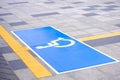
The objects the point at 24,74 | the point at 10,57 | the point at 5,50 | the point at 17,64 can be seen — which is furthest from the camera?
the point at 5,50

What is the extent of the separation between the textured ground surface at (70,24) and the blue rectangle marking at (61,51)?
1.13 feet

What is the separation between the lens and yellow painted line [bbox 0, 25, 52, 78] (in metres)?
6.72

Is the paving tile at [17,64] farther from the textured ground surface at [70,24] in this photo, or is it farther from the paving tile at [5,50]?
the paving tile at [5,50]

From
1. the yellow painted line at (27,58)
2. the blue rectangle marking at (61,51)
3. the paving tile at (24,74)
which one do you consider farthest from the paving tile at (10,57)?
the paving tile at (24,74)

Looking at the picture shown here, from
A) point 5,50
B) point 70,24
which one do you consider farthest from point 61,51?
point 70,24

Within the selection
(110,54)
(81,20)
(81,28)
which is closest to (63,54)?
(110,54)

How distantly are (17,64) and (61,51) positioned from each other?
1692 millimetres

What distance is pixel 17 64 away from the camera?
7.27m

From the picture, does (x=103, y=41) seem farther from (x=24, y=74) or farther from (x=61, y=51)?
(x=24, y=74)

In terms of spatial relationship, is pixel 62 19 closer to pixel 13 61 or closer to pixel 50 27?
pixel 50 27

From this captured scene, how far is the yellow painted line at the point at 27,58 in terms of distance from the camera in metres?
A: 6.72

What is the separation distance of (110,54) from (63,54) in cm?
152

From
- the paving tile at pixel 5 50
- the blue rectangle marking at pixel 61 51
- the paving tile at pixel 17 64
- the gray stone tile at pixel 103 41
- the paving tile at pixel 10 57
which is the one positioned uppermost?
the gray stone tile at pixel 103 41

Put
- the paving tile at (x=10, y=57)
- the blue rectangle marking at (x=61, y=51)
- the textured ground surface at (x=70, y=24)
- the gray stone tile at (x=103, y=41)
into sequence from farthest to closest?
the gray stone tile at (x=103, y=41) < the paving tile at (x=10, y=57) < the blue rectangle marking at (x=61, y=51) < the textured ground surface at (x=70, y=24)
